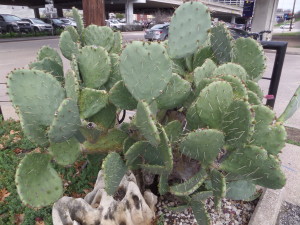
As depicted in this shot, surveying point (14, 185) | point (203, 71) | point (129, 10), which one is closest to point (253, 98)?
point (203, 71)

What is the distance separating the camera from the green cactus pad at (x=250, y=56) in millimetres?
1945

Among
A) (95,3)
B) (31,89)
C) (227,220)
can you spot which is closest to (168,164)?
(31,89)

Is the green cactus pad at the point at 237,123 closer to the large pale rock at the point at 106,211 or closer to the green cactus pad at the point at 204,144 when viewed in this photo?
the green cactus pad at the point at 204,144

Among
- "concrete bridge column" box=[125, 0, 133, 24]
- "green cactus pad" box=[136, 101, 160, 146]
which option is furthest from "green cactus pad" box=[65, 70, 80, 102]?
"concrete bridge column" box=[125, 0, 133, 24]

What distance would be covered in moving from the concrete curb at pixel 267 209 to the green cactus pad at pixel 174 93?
1172 millimetres

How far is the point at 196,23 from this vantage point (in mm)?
1665

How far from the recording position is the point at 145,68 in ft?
4.58

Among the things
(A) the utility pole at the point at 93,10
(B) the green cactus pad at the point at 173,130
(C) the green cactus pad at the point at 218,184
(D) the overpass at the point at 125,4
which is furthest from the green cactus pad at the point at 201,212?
(D) the overpass at the point at 125,4

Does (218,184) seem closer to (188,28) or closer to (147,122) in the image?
(147,122)

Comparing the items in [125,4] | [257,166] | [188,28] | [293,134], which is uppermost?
[125,4]

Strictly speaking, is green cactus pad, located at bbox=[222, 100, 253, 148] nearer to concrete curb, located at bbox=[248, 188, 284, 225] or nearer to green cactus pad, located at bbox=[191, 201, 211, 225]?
green cactus pad, located at bbox=[191, 201, 211, 225]

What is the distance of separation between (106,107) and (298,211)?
2058 millimetres

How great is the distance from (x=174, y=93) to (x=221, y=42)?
62cm

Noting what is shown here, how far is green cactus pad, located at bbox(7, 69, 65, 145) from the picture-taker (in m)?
1.41
